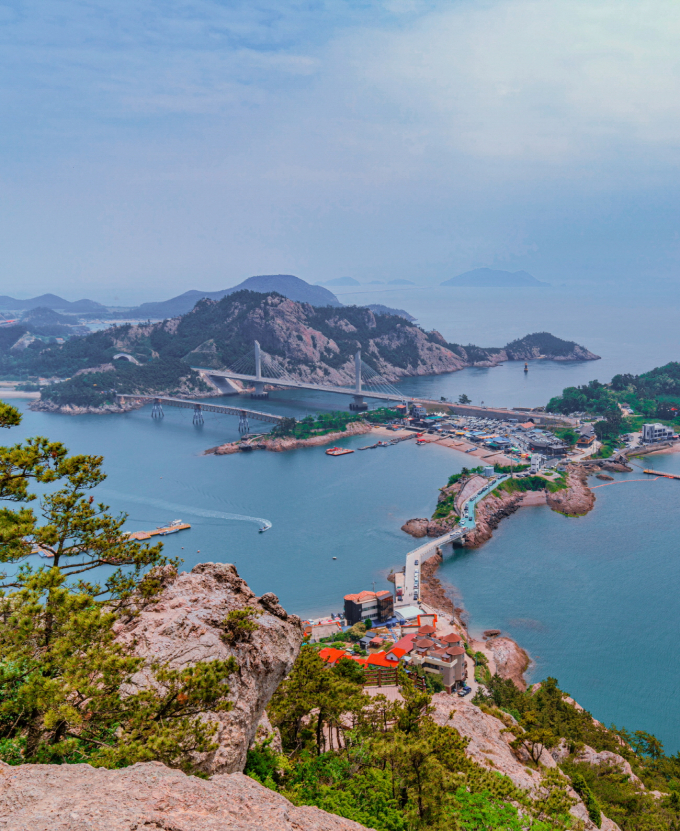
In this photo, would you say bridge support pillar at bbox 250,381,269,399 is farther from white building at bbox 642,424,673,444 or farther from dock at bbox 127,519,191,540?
white building at bbox 642,424,673,444

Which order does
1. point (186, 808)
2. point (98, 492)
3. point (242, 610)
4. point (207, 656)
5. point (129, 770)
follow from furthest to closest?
point (98, 492) → point (242, 610) → point (207, 656) → point (129, 770) → point (186, 808)

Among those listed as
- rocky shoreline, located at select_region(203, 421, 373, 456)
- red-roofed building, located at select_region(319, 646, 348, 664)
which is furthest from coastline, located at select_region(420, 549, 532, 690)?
rocky shoreline, located at select_region(203, 421, 373, 456)

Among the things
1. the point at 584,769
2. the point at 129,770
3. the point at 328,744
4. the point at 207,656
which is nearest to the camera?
the point at 129,770

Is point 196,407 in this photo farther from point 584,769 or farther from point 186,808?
point 186,808

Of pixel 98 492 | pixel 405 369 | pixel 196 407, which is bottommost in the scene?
pixel 98 492

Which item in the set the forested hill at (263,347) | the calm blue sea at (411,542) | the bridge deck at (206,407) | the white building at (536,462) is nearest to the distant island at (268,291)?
the forested hill at (263,347)

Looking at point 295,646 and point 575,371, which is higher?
point 575,371

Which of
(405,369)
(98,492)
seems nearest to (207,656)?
(98,492)

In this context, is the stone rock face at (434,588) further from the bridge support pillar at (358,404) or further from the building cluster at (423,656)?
the bridge support pillar at (358,404)

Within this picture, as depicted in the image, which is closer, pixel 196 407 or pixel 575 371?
pixel 196 407

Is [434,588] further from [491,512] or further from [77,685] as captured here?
[77,685]
